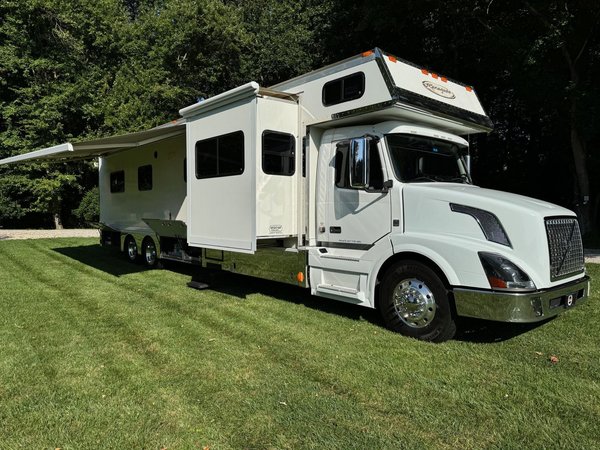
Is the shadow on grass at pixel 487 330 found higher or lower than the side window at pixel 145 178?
lower

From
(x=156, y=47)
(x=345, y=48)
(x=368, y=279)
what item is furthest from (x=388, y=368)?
(x=156, y=47)

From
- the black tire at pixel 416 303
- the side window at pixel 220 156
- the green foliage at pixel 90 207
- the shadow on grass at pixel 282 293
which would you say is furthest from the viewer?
the green foliage at pixel 90 207

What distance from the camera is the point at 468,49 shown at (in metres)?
18.0

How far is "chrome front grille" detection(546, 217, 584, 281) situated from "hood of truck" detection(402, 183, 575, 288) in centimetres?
10

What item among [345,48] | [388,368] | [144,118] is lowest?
[388,368]

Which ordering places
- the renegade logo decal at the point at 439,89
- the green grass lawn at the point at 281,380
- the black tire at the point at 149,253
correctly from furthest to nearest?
the black tire at the point at 149,253 → the renegade logo decal at the point at 439,89 → the green grass lawn at the point at 281,380

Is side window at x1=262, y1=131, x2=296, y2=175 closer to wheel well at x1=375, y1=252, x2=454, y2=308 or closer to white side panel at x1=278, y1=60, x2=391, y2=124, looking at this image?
white side panel at x1=278, y1=60, x2=391, y2=124

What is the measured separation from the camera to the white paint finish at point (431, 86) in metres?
5.61

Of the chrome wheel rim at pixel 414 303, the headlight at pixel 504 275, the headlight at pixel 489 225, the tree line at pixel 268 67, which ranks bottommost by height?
the chrome wheel rim at pixel 414 303

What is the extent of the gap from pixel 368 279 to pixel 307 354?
1.35 metres

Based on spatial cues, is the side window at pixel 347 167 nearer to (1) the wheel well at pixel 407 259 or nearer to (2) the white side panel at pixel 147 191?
(1) the wheel well at pixel 407 259

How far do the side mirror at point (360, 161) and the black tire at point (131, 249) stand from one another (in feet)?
24.9

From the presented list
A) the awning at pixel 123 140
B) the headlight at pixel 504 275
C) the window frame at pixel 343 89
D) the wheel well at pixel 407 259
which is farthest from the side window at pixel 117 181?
the headlight at pixel 504 275

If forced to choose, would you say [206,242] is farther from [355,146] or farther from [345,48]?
[345,48]
